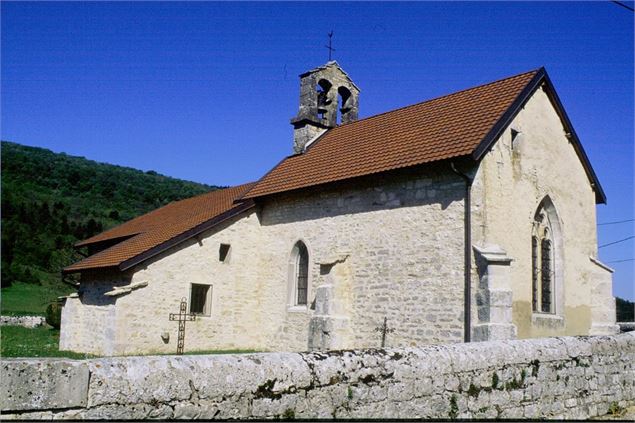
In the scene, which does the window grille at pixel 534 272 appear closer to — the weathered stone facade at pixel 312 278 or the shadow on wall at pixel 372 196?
the weathered stone facade at pixel 312 278

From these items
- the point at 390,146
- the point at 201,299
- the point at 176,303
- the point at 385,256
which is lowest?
the point at 176,303

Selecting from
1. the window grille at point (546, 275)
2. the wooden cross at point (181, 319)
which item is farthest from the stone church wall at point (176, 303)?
the window grille at point (546, 275)

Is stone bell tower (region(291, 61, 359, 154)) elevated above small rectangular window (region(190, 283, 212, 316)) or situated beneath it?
elevated above

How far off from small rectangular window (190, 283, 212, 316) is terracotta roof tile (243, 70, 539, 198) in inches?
133

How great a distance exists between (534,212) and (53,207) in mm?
→ 60966

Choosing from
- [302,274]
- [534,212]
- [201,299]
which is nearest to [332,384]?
[534,212]

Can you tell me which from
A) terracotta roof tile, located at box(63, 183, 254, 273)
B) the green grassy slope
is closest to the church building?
terracotta roof tile, located at box(63, 183, 254, 273)

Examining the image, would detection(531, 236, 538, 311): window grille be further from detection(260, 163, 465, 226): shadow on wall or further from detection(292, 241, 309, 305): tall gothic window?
detection(292, 241, 309, 305): tall gothic window

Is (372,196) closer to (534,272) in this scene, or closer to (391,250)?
(391,250)

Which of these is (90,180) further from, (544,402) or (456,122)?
(544,402)

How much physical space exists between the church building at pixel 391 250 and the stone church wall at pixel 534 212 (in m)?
0.05

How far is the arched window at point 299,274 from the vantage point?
16.9 m

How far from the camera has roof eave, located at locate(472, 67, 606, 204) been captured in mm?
12727

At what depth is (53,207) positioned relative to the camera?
63219 millimetres
